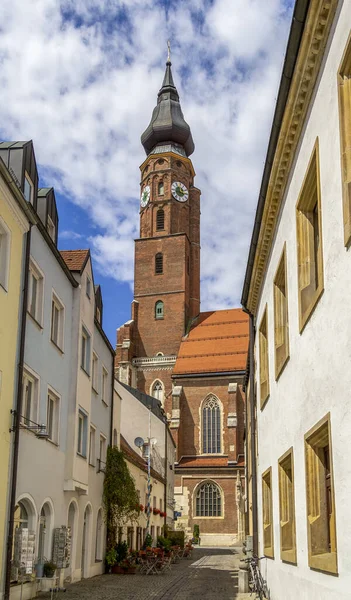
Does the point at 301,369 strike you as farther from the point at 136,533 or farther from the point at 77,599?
the point at 136,533

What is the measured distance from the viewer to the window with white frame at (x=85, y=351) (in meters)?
21.4

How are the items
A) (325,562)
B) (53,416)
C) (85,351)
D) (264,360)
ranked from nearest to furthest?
(325,562), (264,360), (53,416), (85,351)

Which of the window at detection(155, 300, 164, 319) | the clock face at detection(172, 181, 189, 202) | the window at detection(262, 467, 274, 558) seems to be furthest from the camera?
the clock face at detection(172, 181, 189, 202)

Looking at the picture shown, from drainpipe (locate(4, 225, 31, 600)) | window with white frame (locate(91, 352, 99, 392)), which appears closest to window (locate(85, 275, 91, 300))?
window with white frame (locate(91, 352, 99, 392))

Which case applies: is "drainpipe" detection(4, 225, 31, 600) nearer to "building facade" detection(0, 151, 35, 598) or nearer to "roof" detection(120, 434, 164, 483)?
"building facade" detection(0, 151, 35, 598)

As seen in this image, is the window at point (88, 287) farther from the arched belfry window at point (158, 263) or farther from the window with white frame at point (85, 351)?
the arched belfry window at point (158, 263)

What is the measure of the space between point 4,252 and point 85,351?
8.26 m

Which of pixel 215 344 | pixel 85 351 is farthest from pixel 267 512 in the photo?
pixel 215 344

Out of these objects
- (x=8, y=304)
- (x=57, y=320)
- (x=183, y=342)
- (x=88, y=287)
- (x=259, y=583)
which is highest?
(x=183, y=342)

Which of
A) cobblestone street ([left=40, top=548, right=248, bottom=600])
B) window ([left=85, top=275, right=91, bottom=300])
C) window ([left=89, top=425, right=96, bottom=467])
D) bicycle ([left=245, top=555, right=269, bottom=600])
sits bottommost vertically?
cobblestone street ([left=40, top=548, right=248, bottom=600])

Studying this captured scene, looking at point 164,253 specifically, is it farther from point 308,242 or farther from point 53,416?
point 308,242

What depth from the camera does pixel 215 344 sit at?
64.3 meters

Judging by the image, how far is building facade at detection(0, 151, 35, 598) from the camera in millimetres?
13578

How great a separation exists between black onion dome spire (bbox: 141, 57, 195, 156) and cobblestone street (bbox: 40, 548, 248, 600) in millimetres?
56332
